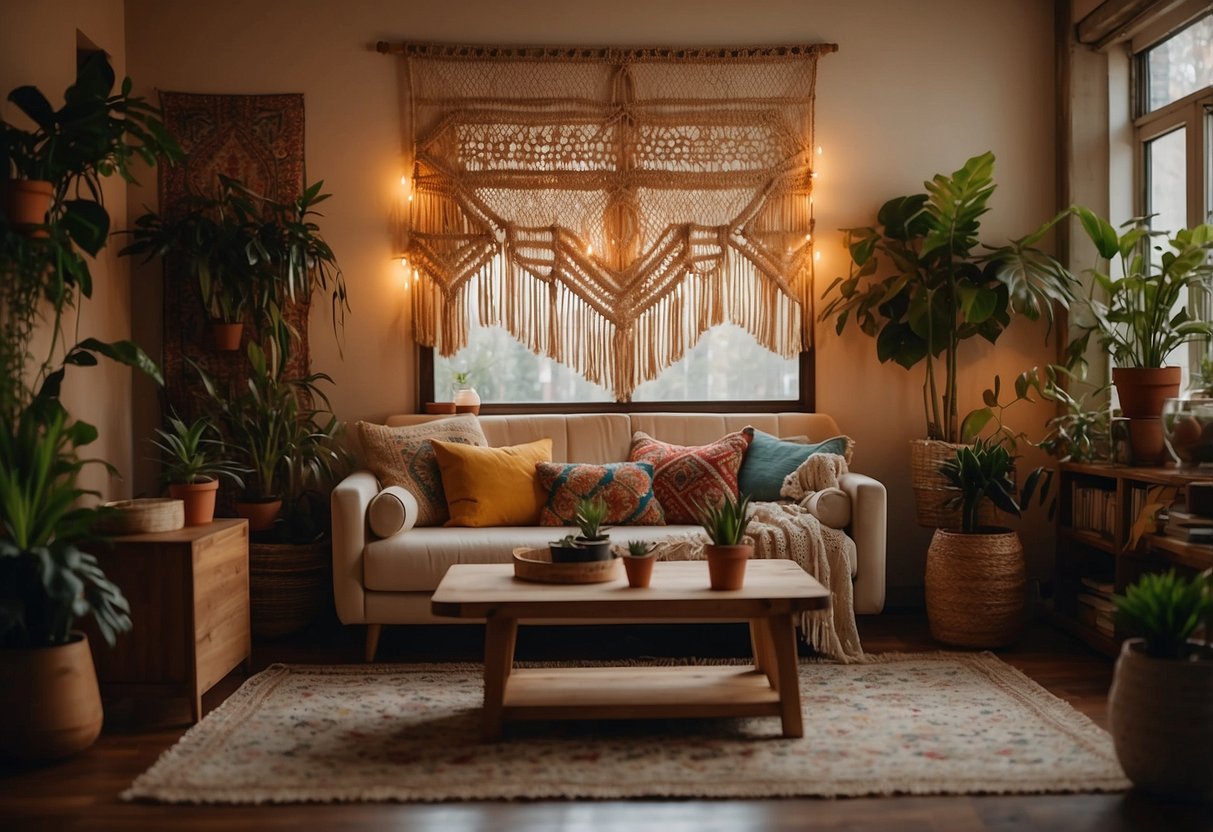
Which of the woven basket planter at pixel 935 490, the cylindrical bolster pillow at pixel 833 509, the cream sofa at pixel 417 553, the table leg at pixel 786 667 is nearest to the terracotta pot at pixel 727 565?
the table leg at pixel 786 667

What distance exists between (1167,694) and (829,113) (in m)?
2.97

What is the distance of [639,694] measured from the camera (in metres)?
2.80

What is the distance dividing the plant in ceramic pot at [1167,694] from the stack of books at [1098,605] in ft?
3.97

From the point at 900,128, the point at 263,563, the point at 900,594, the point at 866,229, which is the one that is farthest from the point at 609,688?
the point at 900,128

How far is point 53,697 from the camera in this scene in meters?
2.63

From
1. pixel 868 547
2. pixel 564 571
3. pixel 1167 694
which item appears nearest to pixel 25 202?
pixel 564 571

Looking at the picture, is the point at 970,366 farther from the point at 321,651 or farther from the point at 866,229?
the point at 321,651

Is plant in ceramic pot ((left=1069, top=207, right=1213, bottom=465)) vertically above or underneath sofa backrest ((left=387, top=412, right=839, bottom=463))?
above

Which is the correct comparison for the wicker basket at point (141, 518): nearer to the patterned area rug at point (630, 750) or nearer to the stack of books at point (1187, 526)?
the patterned area rug at point (630, 750)

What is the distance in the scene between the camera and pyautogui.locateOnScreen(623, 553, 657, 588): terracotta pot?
2.78 metres

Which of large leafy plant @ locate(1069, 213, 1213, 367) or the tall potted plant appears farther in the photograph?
the tall potted plant

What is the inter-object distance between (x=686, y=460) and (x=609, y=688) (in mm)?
1367

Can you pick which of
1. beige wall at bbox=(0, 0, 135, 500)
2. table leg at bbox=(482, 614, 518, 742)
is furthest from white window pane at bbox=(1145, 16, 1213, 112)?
beige wall at bbox=(0, 0, 135, 500)

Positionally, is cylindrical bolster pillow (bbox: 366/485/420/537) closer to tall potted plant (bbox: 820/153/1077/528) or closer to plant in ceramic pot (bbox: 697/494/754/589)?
plant in ceramic pot (bbox: 697/494/754/589)
